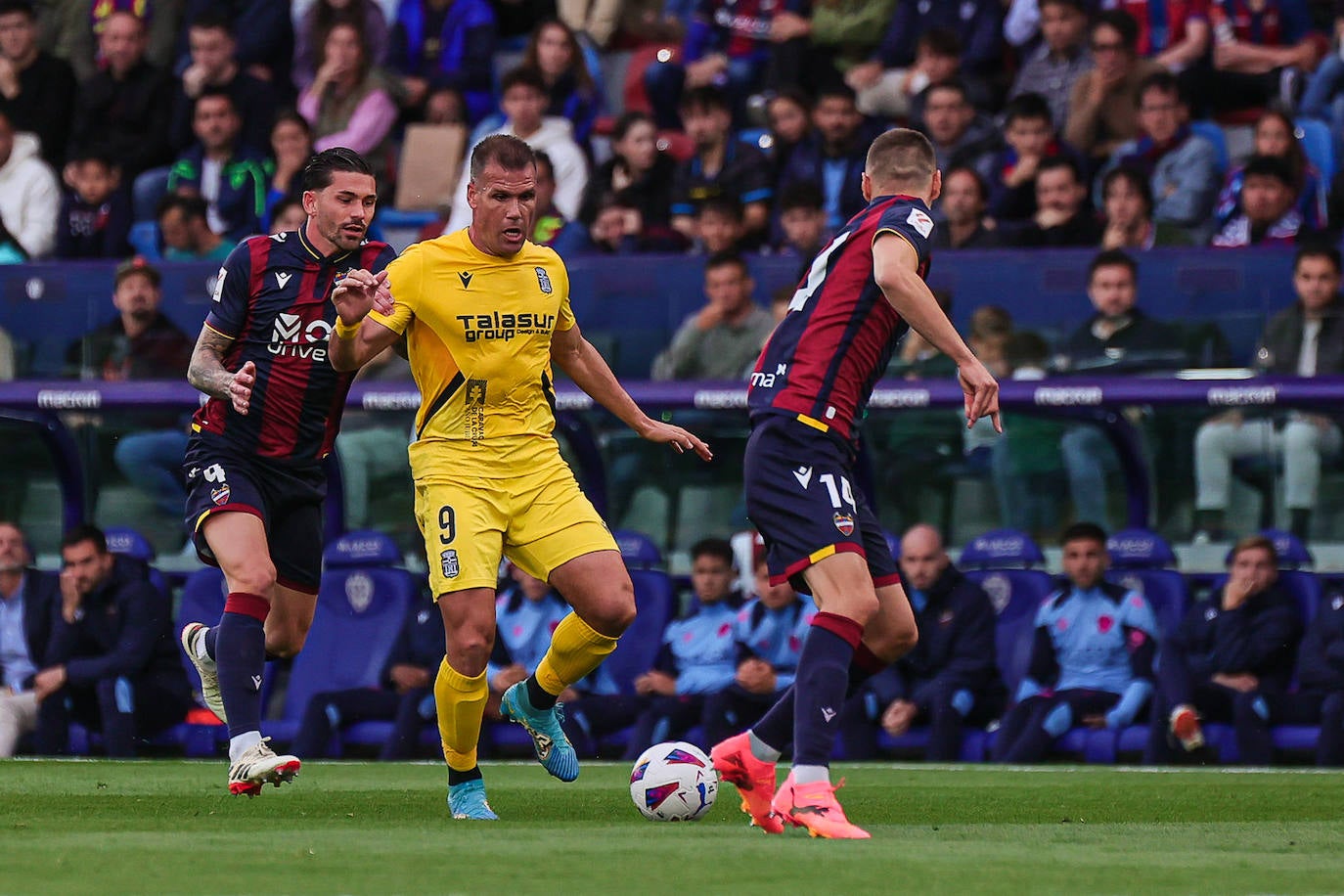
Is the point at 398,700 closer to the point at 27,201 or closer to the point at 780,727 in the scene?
the point at 27,201

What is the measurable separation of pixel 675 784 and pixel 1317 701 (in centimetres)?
507

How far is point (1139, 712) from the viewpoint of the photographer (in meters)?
11.6

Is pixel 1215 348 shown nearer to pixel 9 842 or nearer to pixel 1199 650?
pixel 1199 650

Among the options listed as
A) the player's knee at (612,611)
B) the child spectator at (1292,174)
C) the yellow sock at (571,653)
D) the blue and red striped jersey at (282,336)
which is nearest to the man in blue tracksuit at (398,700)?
the blue and red striped jersey at (282,336)

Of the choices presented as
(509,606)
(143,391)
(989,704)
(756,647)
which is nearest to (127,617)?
(143,391)

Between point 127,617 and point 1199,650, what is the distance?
5.78m

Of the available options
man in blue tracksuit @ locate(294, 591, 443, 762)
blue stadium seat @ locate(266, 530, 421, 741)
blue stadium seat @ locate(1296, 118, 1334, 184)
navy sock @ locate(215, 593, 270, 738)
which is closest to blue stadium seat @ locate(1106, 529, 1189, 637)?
blue stadium seat @ locate(1296, 118, 1334, 184)

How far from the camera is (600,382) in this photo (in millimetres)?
7887

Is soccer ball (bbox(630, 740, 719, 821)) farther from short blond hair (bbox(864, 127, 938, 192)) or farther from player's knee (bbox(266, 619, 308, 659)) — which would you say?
short blond hair (bbox(864, 127, 938, 192))

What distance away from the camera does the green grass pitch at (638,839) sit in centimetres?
551

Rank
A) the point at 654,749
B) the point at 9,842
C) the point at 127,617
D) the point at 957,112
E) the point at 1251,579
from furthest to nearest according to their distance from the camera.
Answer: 1. the point at 957,112
2. the point at 127,617
3. the point at 1251,579
4. the point at 654,749
5. the point at 9,842

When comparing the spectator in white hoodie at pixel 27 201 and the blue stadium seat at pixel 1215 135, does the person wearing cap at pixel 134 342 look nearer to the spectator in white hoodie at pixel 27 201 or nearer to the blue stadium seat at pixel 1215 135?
the spectator in white hoodie at pixel 27 201

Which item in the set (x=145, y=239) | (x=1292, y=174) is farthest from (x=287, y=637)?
(x=145, y=239)

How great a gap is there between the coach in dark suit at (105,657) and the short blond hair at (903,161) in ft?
21.4
